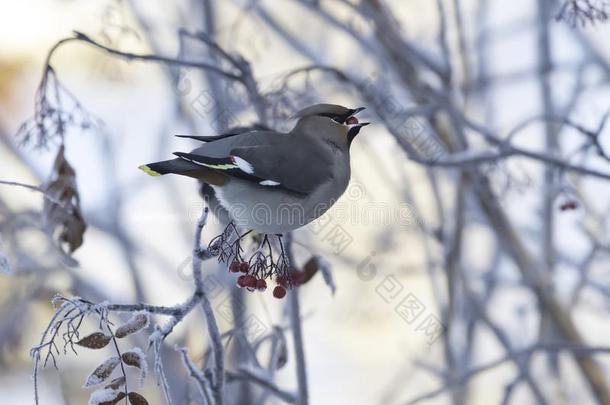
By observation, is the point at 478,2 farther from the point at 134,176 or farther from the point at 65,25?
the point at 65,25

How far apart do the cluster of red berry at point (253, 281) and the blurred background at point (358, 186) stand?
0.30 meters

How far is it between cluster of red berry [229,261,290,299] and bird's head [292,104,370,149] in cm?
58

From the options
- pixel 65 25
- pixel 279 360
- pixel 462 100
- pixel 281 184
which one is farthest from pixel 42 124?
pixel 65 25

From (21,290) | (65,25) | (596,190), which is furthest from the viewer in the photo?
(65,25)

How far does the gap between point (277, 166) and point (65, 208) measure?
2.22ft

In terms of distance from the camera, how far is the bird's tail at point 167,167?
2381 mm

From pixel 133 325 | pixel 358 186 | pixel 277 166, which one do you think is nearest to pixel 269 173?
pixel 277 166

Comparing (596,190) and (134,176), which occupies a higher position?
(596,190)

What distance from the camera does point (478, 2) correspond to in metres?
5.02

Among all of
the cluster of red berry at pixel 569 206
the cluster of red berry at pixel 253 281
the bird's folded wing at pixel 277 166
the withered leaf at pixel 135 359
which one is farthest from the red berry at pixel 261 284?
the cluster of red berry at pixel 569 206

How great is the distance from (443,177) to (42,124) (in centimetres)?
339

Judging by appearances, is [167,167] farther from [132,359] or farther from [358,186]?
[358,186]

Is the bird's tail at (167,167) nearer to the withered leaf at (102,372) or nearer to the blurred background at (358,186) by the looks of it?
the blurred background at (358,186)

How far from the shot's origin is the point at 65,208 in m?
2.72
